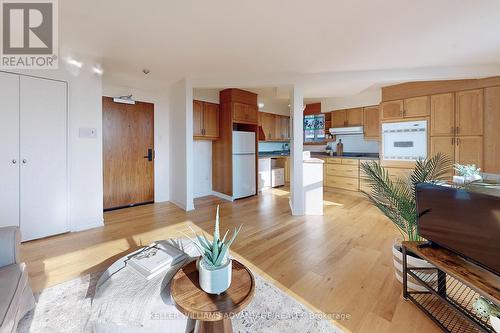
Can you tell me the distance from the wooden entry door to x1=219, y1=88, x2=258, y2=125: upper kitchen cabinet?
5.04 ft

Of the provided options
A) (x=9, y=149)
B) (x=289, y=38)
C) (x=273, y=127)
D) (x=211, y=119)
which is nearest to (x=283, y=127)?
(x=273, y=127)

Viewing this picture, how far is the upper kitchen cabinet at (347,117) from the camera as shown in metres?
5.26

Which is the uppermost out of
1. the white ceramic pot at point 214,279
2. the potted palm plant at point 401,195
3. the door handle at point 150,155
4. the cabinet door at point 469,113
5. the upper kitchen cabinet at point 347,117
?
the upper kitchen cabinet at point 347,117

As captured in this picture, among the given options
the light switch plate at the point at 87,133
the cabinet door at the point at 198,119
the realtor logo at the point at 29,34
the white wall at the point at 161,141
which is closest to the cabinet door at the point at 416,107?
the cabinet door at the point at 198,119

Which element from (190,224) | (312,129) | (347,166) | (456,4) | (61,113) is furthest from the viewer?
(312,129)

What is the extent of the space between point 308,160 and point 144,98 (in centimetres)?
333

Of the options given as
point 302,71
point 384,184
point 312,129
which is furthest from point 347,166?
point 384,184

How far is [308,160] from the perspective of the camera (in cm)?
381

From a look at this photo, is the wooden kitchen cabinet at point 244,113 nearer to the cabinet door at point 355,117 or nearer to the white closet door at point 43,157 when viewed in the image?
the cabinet door at point 355,117

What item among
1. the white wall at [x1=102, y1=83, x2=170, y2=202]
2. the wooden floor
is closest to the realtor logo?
the white wall at [x1=102, y1=83, x2=170, y2=202]

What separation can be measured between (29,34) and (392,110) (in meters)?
5.48

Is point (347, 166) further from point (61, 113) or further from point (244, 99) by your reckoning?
point (61, 113)

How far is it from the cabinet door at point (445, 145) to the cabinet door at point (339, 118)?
1.98m

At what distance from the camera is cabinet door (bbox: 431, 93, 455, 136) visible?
3691 mm
